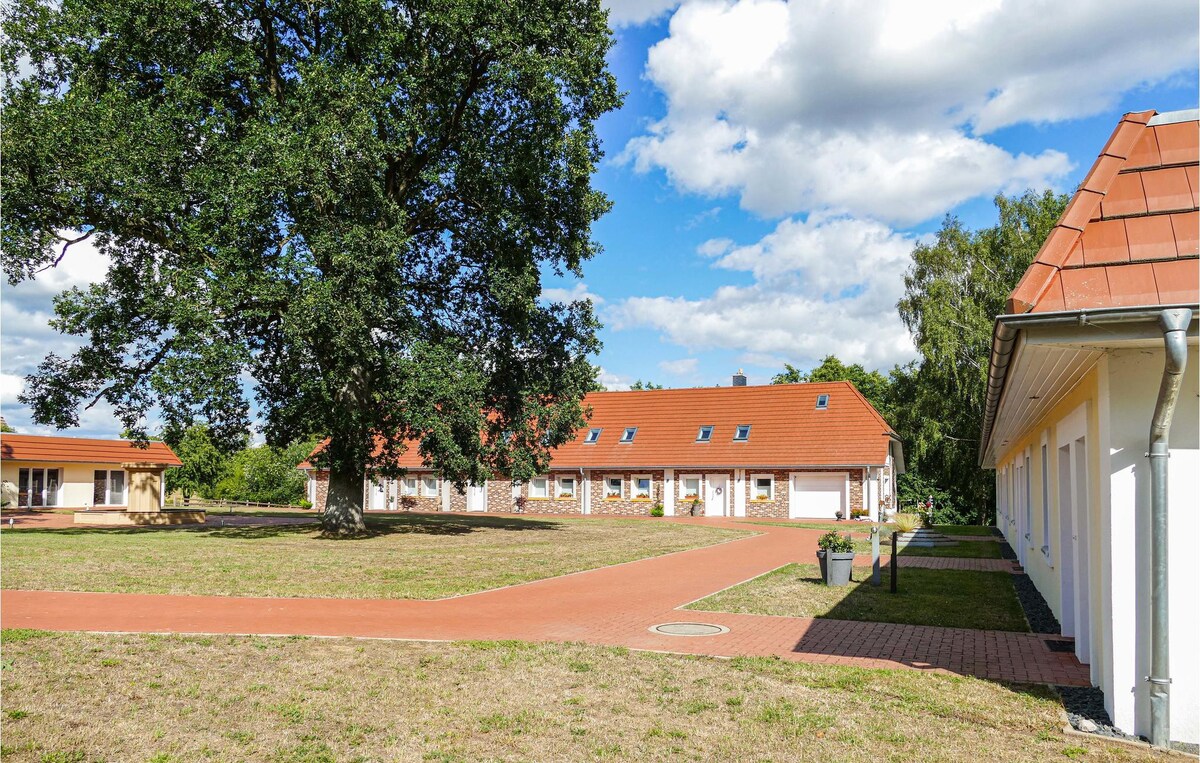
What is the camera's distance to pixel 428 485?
1961 inches

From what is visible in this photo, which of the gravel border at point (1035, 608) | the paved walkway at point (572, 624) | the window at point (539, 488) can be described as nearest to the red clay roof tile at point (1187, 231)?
the paved walkway at point (572, 624)

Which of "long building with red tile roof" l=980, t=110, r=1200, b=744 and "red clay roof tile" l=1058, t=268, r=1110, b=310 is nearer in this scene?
"long building with red tile roof" l=980, t=110, r=1200, b=744

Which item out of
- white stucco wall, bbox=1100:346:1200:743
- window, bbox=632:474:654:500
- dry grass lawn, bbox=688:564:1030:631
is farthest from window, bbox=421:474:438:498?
white stucco wall, bbox=1100:346:1200:743

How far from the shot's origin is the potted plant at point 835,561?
14.9 m

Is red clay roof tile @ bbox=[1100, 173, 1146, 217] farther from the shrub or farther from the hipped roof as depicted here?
the hipped roof

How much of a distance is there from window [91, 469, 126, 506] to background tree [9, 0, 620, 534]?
26996mm

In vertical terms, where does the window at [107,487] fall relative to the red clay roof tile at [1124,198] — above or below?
below

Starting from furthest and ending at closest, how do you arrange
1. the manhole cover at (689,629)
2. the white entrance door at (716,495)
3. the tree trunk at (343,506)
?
1. the white entrance door at (716,495)
2. the tree trunk at (343,506)
3. the manhole cover at (689,629)

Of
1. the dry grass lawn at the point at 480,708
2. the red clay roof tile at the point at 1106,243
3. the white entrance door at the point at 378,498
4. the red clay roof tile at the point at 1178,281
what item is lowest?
the white entrance door at the point at 378,498

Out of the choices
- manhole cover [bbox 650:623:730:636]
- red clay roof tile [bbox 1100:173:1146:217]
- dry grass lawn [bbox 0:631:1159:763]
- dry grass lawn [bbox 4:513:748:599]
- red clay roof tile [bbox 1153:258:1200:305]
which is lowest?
dry grass lawn [bbox 4:513:748:599]

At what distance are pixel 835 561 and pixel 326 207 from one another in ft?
49.5

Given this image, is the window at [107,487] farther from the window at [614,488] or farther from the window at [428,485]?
the window at [614,488]

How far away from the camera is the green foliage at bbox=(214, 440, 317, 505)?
52531mm

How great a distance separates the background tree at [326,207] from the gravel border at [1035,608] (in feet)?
41.9
